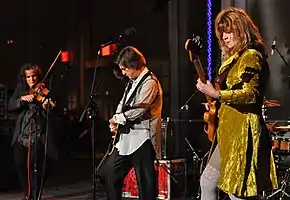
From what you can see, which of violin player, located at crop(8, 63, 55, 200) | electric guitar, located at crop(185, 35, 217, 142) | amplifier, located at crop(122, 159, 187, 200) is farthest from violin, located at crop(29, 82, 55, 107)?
electric guitar, located at crop(185, 35, 217, 142)

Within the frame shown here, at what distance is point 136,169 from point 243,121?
4.45 feet

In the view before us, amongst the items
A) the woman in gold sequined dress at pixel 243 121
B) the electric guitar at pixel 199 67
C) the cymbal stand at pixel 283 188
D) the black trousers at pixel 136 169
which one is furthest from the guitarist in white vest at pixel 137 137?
the cymbal stand at pixel 283 188

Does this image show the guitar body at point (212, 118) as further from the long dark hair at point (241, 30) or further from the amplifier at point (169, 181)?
the amplifier at point (169, 181)

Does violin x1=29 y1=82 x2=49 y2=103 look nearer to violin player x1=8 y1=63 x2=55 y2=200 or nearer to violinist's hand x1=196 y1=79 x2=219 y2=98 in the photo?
violin player x1=8 y1=63 x2=55 y2=200

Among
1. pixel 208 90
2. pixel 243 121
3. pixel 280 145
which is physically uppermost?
pixel 208 90

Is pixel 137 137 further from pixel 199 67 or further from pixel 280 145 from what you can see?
pixel 280 145

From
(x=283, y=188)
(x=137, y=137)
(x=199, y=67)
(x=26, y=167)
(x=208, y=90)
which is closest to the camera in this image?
(x=208, y=90)

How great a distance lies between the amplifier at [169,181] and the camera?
18.4ft

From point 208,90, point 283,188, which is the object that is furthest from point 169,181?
point 208,90

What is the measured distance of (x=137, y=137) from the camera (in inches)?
154

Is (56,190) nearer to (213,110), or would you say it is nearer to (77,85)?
(77,85)

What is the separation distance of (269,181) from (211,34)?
13.9 feet

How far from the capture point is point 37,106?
4.79 metres

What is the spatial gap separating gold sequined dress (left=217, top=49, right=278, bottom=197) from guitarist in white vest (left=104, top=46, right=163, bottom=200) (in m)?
1.16
